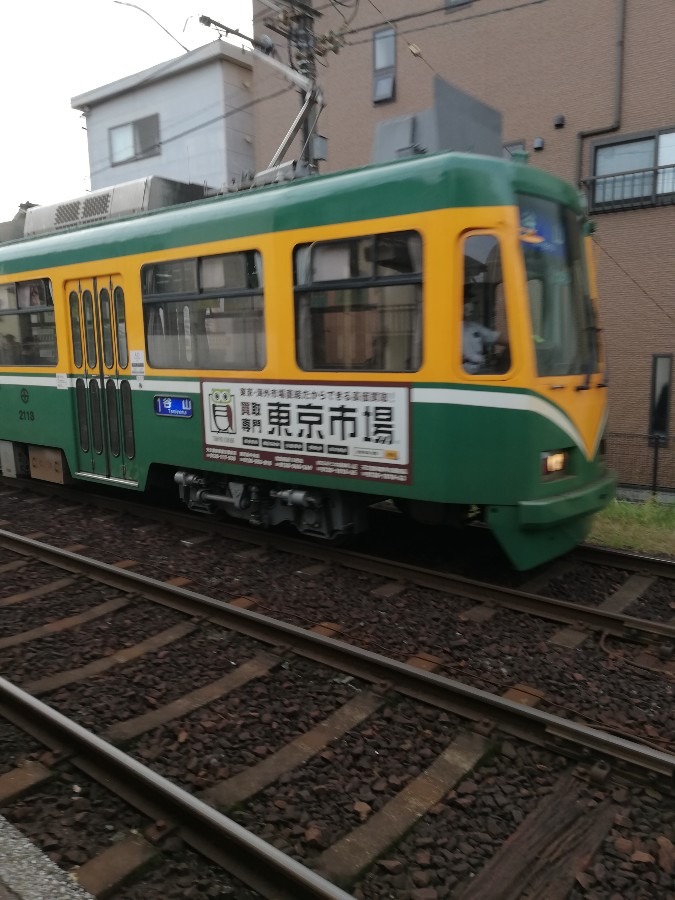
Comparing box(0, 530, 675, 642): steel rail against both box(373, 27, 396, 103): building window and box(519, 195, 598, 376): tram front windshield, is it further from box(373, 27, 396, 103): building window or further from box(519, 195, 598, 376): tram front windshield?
box(373, 27, 396, 103): building window

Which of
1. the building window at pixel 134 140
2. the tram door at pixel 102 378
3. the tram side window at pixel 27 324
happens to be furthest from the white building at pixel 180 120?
the tram door at pixel 102 378

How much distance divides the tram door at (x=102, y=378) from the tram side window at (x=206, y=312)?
53 centimetres

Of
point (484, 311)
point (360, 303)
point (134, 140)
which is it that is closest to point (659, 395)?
point (484, 311)

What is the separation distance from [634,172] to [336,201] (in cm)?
953

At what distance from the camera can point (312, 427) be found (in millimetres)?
5613

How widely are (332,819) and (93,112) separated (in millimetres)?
24455

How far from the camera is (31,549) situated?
21.3 ft

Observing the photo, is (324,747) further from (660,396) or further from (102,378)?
(660,396)

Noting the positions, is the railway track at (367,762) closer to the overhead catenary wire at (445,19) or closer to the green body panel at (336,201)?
the green body panel at (336,201)

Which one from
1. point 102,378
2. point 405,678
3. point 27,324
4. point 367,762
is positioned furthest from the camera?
point 27,324

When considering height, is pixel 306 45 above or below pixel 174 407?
above

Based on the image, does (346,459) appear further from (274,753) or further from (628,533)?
(628,533)

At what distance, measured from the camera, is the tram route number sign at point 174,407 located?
655cm

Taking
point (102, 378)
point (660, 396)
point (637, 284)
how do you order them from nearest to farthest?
point (102, 378) → point (637, 284) → point (660, 396)
